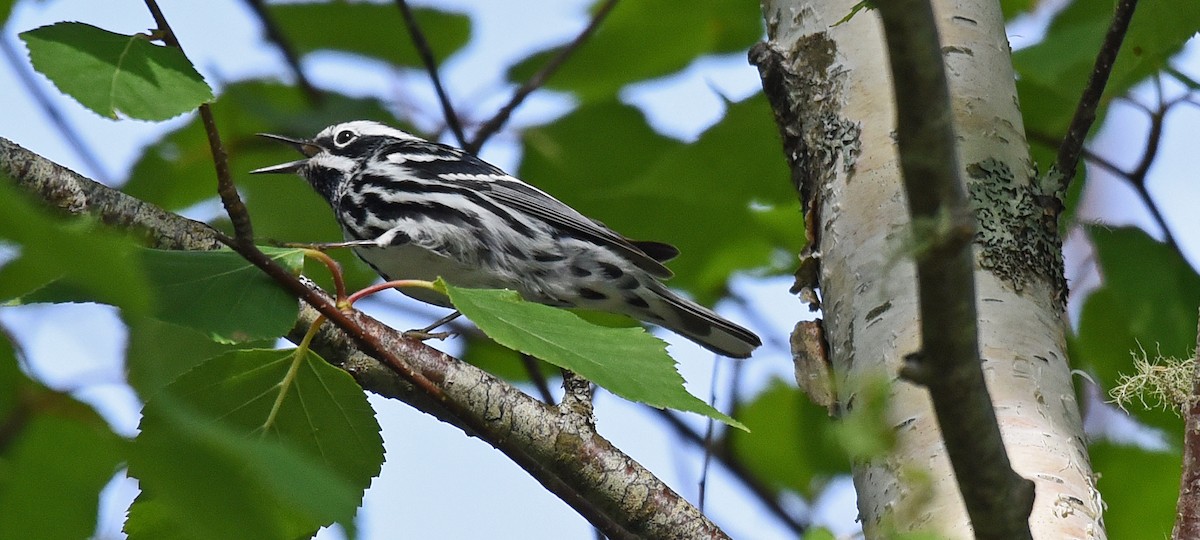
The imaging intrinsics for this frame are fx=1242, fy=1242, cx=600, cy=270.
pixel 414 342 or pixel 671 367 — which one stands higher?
pixel 414 342

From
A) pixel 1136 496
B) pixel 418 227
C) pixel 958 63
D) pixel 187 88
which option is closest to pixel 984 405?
pixel 187 88

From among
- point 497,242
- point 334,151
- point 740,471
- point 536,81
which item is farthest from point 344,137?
point 740,471

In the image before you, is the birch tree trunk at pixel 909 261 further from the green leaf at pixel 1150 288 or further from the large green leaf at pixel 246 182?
the large green leaf at pixel 246 182

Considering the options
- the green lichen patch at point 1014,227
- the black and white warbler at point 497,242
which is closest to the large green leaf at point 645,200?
the black and white warbler at point 497,242

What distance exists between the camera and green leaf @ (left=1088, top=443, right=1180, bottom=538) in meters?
2.88

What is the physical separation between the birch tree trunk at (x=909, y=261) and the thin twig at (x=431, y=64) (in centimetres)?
140

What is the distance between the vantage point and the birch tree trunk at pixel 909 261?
187 centimetres

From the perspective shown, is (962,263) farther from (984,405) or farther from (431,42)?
(431,42)

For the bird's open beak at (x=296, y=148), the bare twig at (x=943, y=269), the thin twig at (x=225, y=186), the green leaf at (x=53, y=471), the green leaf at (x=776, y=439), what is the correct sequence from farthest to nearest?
1. the green leaf at (x=776, y=439)
2. the bird's open beak at (x=296, y=148)
3. the thin twig at (x=225, y=186)
4. the bare twig at (x=943, y=269)
5. the green leaf at (x=53, y=471)

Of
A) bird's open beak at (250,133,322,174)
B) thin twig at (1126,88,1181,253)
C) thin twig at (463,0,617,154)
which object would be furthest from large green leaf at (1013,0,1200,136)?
bird's open beak at (250,133,322,174)

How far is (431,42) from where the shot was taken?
162 inches

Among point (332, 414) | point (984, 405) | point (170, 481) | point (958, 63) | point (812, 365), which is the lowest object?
point (170, 481)

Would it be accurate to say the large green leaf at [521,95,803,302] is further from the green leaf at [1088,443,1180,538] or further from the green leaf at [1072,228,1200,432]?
the green leaf at [1088,443,1180,538]

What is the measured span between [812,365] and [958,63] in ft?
2.14
